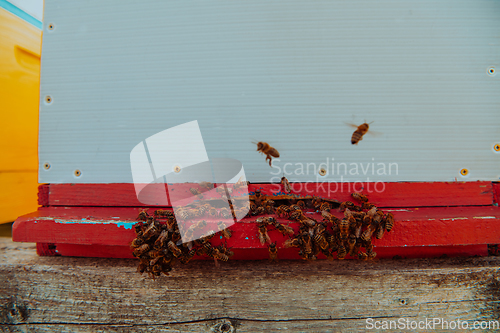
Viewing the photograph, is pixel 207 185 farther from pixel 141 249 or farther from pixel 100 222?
pixel 100 222

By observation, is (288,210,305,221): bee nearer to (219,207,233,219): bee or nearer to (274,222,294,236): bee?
(274,222,294,236): bee

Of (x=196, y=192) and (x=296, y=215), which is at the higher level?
(x=196, y=192)

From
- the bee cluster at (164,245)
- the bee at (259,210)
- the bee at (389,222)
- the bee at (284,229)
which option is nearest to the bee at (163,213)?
the bee cluster at (164,245)

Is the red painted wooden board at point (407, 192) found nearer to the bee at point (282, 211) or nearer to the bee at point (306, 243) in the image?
the bee at point (282, 211)

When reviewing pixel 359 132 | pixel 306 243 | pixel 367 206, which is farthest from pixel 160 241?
pixel 359 132

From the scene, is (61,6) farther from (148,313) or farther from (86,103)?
(148,313)

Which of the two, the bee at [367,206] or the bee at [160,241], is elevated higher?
the bee at [367,206]

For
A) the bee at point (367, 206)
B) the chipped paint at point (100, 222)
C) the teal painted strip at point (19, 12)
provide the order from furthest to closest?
the teal painted strip at point (19, 12)
the bee at point (367, 206)
the chipped paint at point (100, 222)
